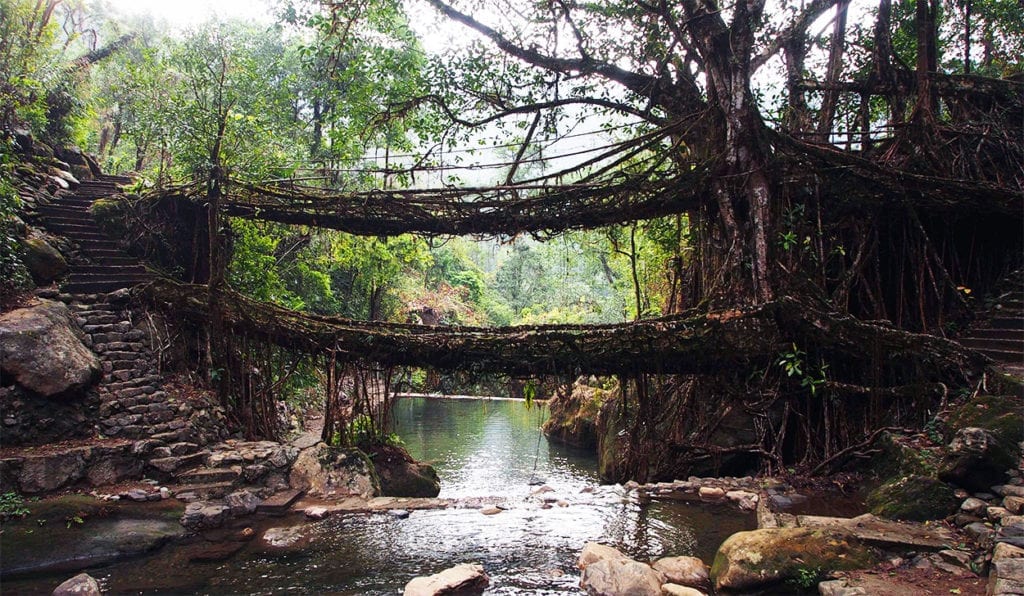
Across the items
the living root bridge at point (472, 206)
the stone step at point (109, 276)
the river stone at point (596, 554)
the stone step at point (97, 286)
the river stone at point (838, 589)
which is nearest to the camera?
the river stone at point (838, 589)

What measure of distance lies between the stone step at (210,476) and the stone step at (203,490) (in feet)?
Result: 0.19

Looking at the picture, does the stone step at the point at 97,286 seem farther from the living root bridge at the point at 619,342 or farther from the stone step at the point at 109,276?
the living root bridge at the point at 619,342

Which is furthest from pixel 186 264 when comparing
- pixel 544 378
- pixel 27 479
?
pixel 544 378

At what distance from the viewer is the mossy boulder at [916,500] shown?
4045 millimetres

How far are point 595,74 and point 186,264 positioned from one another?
23.0 ft

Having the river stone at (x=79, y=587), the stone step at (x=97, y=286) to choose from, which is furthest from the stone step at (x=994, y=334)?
the stone step at (x=97, y=286)

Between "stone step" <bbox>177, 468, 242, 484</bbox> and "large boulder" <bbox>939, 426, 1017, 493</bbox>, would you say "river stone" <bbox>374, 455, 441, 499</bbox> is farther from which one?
"large boulder" <bbox>939, 426, 1017, 493</bbox>

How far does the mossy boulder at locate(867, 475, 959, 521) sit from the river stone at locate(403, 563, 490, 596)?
317 cm

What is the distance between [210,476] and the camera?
584 centimetres

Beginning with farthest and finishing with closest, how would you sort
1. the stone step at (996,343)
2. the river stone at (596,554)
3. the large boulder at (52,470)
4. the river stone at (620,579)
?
1. the stone step at (996,343)
2. the large boulder at (52,470)
3. the river stone at (596,554)
4. the river stone at (620,579)

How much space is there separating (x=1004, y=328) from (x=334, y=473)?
772cm

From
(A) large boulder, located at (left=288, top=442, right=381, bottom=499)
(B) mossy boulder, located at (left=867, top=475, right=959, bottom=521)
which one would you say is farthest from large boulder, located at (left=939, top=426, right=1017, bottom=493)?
(A) large boulder, located at (left=288, top=442, right=381, bottom=499)

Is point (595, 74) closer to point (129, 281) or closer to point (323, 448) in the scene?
point (323, 448)

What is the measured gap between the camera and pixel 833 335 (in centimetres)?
556
